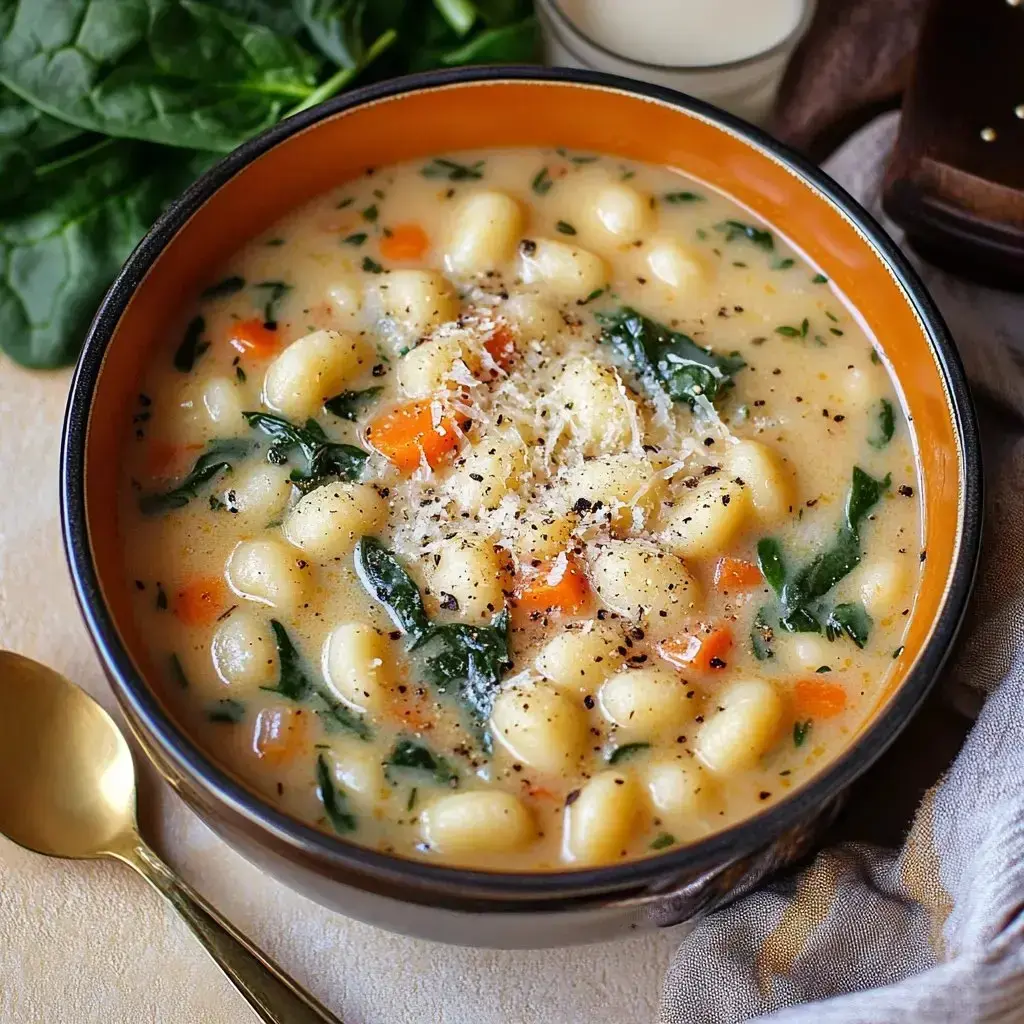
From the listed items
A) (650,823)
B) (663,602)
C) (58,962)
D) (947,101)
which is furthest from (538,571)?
(947,101)

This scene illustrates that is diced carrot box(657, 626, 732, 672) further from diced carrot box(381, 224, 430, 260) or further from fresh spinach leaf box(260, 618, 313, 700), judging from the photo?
diced carrot box(381, 224, 430, 260)

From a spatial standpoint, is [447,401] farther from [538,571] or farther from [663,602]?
[663,602]

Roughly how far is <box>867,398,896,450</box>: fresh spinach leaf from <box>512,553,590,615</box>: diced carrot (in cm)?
63

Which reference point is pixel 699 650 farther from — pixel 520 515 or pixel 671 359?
pixel 671 359

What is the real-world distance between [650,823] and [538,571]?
45 centimetres

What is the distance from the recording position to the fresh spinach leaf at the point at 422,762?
2072 mm

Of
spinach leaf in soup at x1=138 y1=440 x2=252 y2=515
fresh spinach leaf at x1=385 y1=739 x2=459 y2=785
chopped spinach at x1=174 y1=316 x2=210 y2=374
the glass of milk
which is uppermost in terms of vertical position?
the glass of milk

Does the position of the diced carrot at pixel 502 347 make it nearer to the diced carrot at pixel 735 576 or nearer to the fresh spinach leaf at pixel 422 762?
the diced carrot at pixel 735 576

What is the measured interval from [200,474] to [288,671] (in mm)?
408

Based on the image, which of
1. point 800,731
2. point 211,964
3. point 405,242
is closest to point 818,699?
point 800,731

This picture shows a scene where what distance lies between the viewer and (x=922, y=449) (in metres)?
2.44

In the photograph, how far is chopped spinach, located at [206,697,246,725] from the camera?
212cm

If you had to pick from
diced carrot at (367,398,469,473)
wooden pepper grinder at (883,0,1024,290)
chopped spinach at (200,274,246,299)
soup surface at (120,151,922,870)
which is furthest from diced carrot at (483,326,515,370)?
wooden pepper grinder at (883,0,1024,290)

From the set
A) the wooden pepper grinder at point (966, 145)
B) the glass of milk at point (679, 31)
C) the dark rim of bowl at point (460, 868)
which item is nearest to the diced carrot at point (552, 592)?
the dark rim of bowl at point (460, 868)
